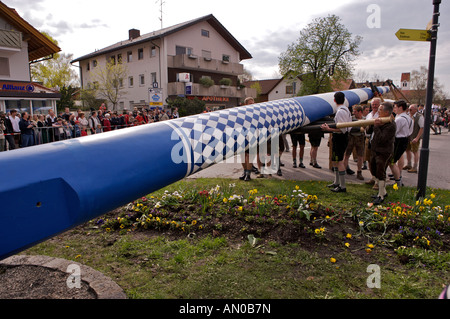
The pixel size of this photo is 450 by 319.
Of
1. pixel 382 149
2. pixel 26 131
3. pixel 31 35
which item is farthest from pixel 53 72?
pixel 382 149

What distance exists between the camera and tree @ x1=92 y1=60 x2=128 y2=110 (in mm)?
32812

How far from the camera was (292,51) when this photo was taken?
42.6m

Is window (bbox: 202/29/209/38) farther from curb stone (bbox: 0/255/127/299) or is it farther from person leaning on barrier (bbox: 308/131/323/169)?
curb stone (bbox: 0/255/127/299)

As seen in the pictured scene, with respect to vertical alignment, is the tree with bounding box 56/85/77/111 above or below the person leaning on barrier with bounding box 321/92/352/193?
above

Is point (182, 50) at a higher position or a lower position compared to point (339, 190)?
higher

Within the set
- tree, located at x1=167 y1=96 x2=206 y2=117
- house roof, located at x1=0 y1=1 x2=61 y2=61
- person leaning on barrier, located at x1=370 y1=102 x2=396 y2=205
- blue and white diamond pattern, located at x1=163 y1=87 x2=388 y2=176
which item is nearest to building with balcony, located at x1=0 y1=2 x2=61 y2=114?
house roof, located at x1=0 y1=1 x2=61 y2=61

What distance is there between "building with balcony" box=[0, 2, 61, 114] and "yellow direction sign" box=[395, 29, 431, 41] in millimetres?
20308

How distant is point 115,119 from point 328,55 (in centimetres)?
3375

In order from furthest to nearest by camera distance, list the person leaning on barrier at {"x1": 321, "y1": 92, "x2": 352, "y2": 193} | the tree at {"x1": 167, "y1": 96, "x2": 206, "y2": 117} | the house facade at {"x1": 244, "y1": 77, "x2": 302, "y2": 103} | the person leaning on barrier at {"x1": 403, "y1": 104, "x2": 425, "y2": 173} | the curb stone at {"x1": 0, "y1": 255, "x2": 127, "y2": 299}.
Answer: the house facade at {"x1": 244, "y1": 77, "x2": 302, "y2": 103} → the tree at {"x1": 167, "y1": 96, "x2": 206, "y2": 117} → the person leaning on barrier at {"x1": 403, "y1": 104, "x2": 425, "y2": 173} → the person leaning on barrier at {"x1": 321, "y1": 92, "x2": 352, "y2": 193} → the curb stone at {"x1": 0, "y1": 255, "x2": 127, "y2": 299}

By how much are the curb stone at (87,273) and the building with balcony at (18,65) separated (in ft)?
61.0

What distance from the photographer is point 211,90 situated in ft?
109

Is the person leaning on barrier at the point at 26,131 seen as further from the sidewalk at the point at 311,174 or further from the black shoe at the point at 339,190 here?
the black shoe at the point at 339,190

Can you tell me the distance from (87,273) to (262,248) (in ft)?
6.00

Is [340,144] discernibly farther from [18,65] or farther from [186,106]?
[186,106]
